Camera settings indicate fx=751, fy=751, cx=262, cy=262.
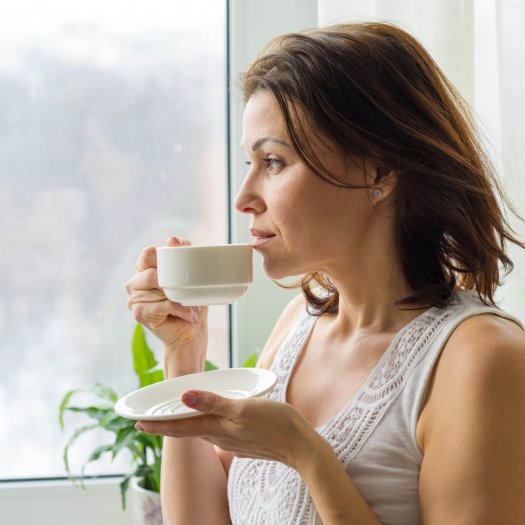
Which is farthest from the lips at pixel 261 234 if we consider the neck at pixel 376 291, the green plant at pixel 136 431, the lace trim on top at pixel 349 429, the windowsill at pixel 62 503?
the windowsill at pixel 62 503

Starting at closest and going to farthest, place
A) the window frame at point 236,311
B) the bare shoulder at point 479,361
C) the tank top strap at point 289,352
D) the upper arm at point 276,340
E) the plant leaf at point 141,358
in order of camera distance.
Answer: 1. the bare shoulder at point 479,361
2. the tank top strap at point 289,352
3. the upper arm at point 276,340
4. the plant leaf at point 141,358
5. the window frame at point 236,311

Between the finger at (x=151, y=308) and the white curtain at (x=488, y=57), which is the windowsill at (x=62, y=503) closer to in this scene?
the finger at (x=151, y=308)

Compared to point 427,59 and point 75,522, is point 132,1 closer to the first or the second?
point 427,59

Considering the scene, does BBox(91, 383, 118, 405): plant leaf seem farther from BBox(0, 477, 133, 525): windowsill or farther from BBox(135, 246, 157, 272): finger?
BBox(135, 246, 157, 272): finger

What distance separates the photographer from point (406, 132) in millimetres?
1087

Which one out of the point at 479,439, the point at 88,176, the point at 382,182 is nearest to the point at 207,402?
the point at 479,439

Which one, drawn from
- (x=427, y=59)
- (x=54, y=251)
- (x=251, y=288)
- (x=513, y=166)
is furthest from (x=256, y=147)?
(x=54, y=251)

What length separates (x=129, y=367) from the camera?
235cm

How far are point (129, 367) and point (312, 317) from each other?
1118 mm

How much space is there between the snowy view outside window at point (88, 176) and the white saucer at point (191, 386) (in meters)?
1.23

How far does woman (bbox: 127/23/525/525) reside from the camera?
95 cm

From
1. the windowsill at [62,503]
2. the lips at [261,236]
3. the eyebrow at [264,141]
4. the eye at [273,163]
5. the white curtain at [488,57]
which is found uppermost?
the white curtain at [488,57]

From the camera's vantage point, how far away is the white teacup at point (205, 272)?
1.05 meters

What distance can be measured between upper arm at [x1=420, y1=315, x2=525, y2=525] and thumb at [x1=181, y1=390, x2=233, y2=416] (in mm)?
289
